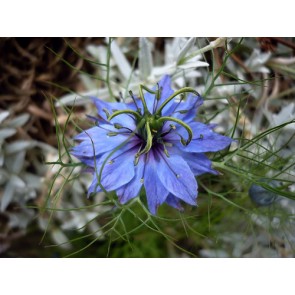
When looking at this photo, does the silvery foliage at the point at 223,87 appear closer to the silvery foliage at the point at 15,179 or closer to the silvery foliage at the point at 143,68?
the silvery foliage at the point at 143,68

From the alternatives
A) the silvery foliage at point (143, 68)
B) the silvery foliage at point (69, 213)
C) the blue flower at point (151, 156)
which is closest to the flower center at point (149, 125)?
the blue flower at point (151, 156)

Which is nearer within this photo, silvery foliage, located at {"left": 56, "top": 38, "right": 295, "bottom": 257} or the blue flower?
the blue flower

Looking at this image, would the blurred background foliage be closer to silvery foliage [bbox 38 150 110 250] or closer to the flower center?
silvery foliage [bbox 38 150 110 250]

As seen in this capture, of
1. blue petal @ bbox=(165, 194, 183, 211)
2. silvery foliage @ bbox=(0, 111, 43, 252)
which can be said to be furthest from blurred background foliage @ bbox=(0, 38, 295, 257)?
blue petal @ bbox=(165, 194, 183, 211)

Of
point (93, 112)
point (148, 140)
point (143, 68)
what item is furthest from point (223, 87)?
point (148, 140)

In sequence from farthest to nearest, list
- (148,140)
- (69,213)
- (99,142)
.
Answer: (69,213) → (99,142) → (148,140)

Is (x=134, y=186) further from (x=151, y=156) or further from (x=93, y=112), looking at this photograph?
(x=93, y=112)
